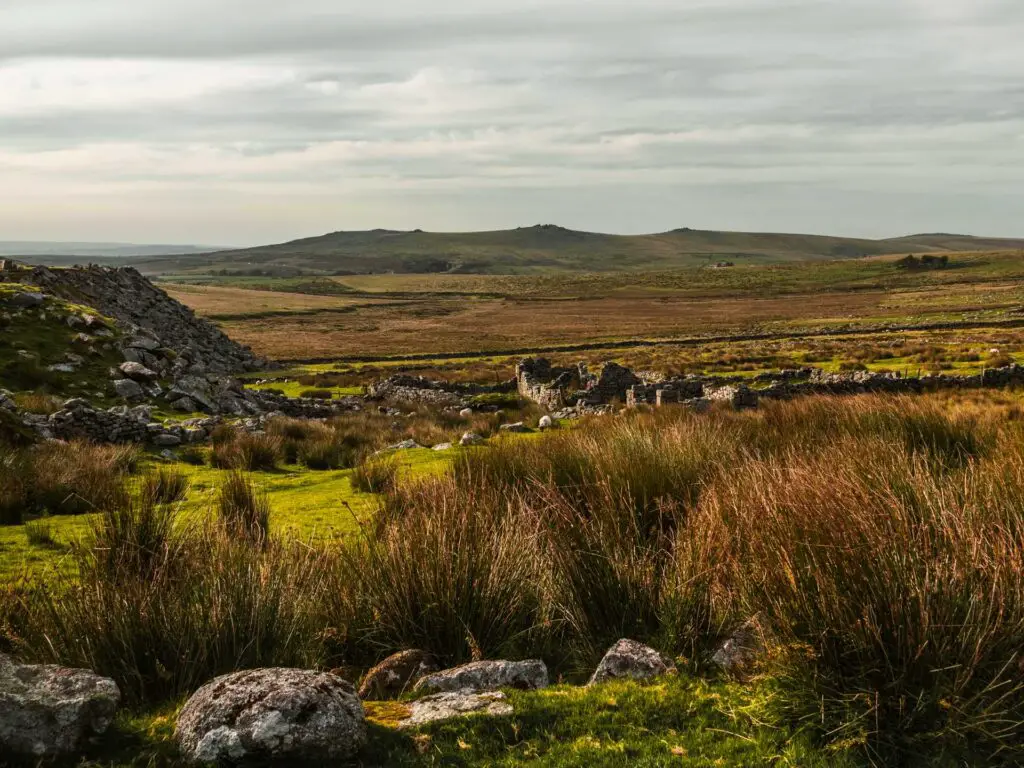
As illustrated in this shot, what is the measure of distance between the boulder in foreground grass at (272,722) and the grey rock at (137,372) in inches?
660

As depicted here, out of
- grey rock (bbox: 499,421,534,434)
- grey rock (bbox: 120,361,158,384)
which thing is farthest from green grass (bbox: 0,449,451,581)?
grey rock (bbox: 120,361,158,384)

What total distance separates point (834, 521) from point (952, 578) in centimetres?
68

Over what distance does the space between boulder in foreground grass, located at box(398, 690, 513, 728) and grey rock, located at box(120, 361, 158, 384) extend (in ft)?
55.3

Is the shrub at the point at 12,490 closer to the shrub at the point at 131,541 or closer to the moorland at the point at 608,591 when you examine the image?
the moorland at the point at 608,591

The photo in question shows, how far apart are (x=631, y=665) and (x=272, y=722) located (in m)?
2.11

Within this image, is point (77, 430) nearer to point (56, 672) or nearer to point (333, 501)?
point (333, 501)

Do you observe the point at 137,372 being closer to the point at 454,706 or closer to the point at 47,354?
the point at 47,354

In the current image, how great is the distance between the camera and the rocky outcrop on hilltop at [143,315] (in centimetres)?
2203

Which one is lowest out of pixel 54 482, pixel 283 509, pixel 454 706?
pixel 283 509

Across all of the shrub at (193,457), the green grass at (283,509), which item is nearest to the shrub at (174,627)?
the green grass at (283,509)

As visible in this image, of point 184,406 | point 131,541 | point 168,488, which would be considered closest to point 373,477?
point 168,488

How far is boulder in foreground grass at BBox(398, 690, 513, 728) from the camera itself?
12.4ft

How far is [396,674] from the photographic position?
460 cm

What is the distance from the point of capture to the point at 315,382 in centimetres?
3077
